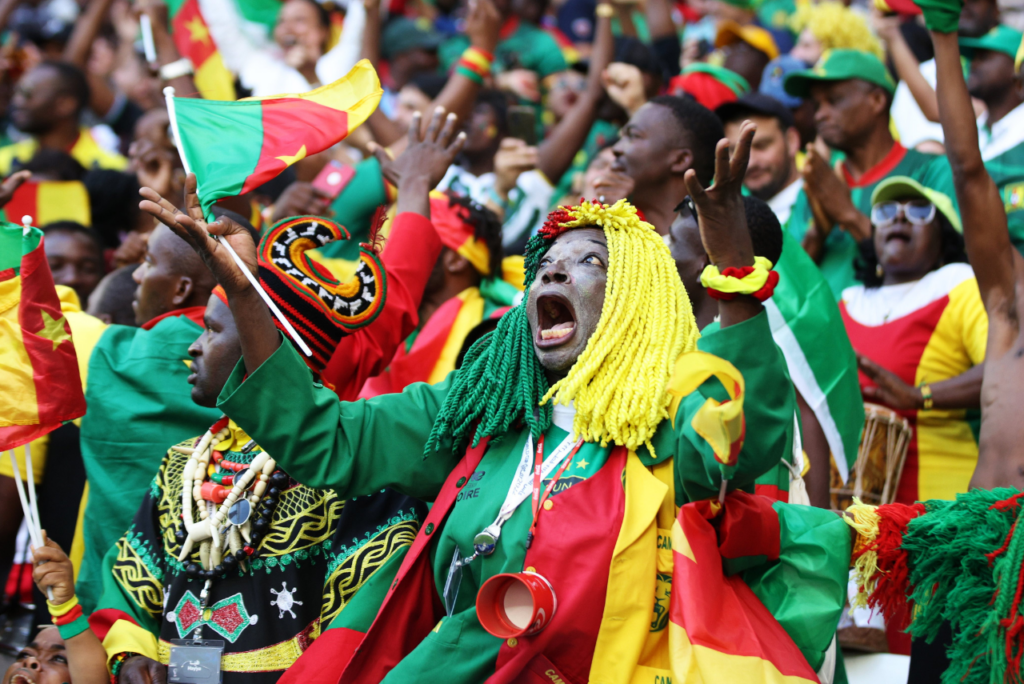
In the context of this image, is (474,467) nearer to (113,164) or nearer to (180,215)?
(180,215)

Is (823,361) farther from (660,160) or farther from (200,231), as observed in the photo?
(200,231)

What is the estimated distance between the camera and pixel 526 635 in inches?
110

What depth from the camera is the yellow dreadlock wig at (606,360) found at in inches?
116

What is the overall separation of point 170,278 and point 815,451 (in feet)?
8.95

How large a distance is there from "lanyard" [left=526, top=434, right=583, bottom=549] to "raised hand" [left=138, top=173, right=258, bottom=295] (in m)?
0.95

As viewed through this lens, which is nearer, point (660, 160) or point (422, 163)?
point (422, 163)

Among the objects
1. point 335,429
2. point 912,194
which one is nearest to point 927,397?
point 912,194

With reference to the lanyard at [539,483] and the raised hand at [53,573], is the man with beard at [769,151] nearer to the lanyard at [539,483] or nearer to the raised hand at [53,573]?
the lanyard at [539,483]

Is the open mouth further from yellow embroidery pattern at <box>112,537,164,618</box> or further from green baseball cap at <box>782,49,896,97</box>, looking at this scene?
green baseball cap at <box>782,49,896,97</box>

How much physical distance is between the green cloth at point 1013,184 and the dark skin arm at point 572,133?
271 cm

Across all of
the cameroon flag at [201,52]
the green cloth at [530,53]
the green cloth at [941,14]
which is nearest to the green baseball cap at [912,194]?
the green cloth at [941,14]

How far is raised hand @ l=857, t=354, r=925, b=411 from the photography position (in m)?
4.72

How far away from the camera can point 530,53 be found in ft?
31.2

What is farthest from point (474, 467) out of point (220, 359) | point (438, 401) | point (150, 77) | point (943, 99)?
point (150, 77)
